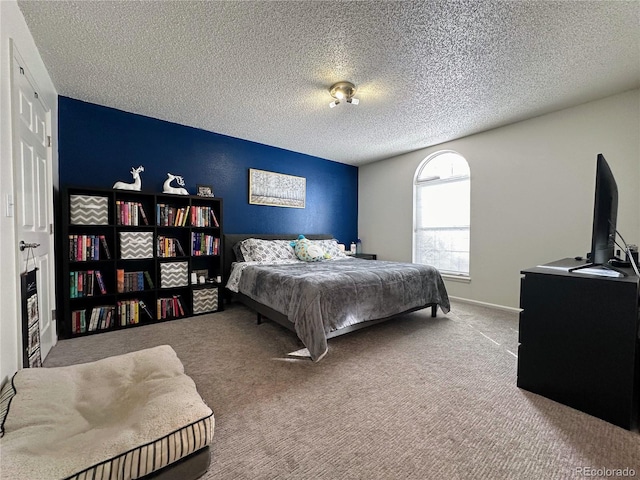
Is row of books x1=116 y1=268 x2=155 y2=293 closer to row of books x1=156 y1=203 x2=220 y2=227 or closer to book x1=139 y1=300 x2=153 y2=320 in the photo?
book x1=139 y1=300 x2=153 y2=320

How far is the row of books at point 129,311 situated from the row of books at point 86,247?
1.79ft

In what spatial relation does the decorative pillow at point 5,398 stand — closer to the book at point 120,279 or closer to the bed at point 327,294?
the bed at point 327,294

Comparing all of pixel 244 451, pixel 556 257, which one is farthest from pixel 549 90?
pixel 244 451

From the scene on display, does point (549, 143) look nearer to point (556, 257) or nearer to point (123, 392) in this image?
point (556, 257)

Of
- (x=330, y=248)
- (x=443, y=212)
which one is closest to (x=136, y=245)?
(x=330, y=248)

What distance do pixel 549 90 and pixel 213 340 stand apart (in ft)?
13.8

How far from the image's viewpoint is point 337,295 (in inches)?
91.7

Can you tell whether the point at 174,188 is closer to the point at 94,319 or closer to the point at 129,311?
the point at 129,311

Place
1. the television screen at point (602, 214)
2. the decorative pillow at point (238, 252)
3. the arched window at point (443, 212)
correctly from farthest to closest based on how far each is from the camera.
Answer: the arched window at point (443, 212) → the decorative pillow at point (238, 252) → the television screen at point (602, 214)

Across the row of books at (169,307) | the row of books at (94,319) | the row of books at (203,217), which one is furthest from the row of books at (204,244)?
the row of books at (94,319)

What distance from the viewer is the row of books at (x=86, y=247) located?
2.70 metres

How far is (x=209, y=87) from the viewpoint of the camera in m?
2.64

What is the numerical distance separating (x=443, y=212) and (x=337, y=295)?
2.94 m

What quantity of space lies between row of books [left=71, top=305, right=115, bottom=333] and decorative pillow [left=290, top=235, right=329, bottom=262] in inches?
91.0
